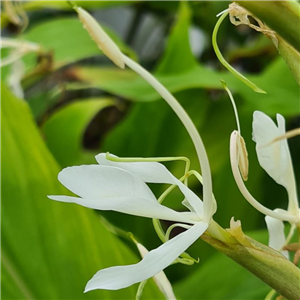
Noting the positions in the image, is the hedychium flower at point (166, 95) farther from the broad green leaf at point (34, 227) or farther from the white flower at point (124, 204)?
the broad green leaf at point (34, 227)

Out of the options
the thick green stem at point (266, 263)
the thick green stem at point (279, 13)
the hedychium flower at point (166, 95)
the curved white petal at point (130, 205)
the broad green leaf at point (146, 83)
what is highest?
the thick green stem at point (279, 13)

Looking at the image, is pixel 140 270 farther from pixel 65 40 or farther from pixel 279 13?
pixel 65 40

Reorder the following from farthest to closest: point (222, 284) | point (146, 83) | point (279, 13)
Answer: point (146, 83) → point (222, 284) → point (279, 13)

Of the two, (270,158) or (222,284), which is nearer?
(270,158)

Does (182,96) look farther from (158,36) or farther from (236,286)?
(158,36)

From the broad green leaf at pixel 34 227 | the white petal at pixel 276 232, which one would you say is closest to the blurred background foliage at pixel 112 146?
the broad green leaf at pixel 34 227

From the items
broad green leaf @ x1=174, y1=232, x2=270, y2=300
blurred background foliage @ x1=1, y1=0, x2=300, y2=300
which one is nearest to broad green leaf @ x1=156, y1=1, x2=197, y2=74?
blurred background foliage @ x1=1, y1=0, x2=300, y2=300

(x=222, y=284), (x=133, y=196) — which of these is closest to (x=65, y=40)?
(x=222, y=284)
